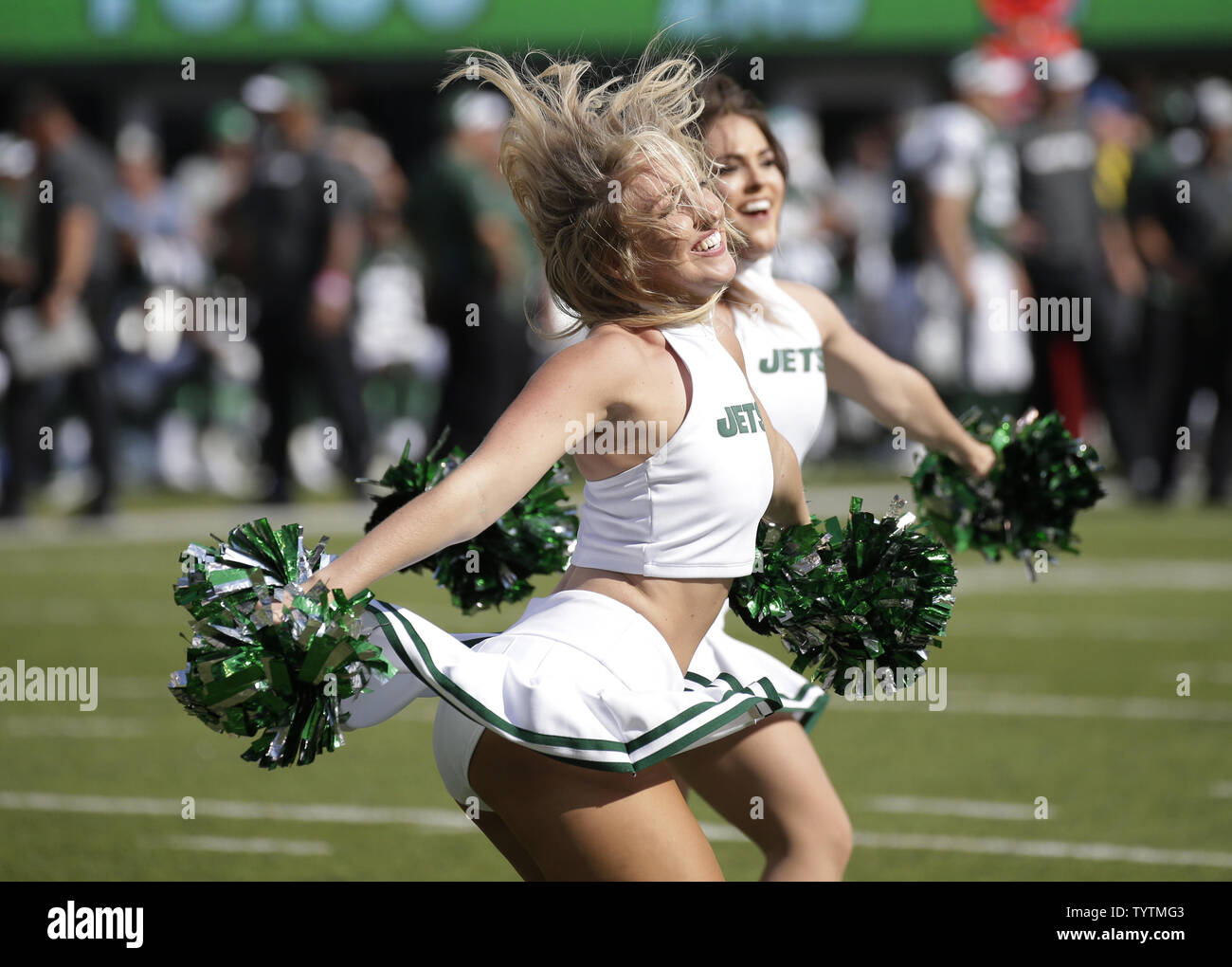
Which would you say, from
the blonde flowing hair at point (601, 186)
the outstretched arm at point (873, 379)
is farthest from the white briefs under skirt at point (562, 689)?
the outstretched arm at point (873, 379)

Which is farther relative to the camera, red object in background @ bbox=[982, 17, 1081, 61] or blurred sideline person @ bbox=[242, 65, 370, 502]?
red object in background @ bbox=[982, 17, 1081, 61]

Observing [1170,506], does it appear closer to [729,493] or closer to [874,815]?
[874,815]

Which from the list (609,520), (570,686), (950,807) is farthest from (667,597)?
(950,807)

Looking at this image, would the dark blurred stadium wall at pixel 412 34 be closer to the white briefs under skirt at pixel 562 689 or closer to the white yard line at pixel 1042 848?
the white yard line at pixel 1042 848

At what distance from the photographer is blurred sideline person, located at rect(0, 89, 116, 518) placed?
12562 mm

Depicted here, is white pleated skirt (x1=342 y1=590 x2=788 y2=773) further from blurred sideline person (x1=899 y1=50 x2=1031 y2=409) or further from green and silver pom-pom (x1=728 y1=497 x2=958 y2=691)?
blurred sideline person (x1=899 y1=50 x2=1031 y2=409)

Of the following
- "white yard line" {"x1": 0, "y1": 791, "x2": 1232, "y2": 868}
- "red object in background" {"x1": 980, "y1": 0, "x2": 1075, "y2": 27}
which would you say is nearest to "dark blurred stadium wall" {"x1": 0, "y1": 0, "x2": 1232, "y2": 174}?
"red object in background" {"x1": 980, "y1": 0, "x2": 1075, "y2": 27}

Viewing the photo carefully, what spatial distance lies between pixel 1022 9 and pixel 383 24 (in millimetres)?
5978

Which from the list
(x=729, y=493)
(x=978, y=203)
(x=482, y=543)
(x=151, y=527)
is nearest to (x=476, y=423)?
(x=151, y=527)

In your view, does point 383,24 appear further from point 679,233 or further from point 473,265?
point 679,233

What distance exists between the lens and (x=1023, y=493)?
4848 mm

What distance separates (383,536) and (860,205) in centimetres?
1594

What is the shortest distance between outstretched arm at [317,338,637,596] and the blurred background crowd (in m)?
8.95

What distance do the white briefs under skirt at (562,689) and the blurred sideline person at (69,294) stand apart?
969 cm
